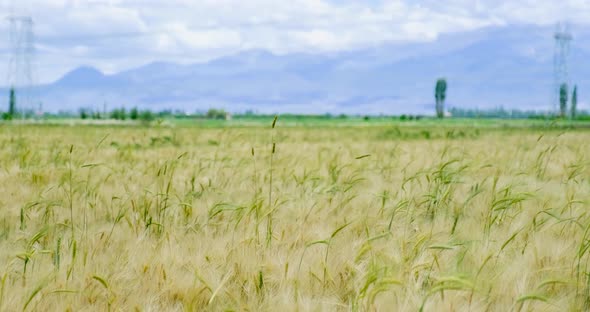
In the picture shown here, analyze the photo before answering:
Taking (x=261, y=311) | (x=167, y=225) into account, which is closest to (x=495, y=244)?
(x=261, y=311)

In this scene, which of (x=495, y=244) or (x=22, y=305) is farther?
(x=495, y=244)

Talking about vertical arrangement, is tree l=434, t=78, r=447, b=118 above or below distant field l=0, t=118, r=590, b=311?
above

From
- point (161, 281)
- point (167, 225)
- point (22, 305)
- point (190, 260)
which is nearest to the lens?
point (22, 305)

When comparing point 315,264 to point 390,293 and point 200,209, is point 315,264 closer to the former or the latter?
point 390,293

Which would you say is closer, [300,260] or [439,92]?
[300,260]

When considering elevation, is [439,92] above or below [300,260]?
above

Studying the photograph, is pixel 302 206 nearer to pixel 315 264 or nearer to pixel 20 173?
pixel 315 264

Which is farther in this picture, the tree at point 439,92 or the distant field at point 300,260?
the tree at point 439,92

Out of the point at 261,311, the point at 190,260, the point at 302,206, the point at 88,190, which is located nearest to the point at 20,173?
the point at 88,190

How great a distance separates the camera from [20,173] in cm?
578

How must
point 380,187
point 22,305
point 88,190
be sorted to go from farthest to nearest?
1. point 380,187
2. point 88,190
3. point 22,305

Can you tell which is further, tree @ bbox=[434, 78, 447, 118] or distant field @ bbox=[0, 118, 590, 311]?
tree @ bbox=[434, 78, 447, 118]

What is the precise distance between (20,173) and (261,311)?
439cm

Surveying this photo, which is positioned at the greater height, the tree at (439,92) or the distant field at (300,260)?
the tree at (439,92)
